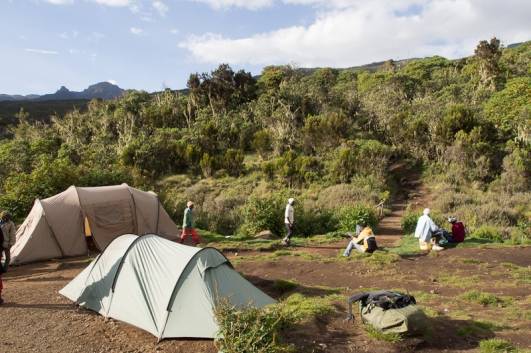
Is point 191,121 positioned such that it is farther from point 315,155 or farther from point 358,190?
point 358,190

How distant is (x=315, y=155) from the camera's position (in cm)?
2795

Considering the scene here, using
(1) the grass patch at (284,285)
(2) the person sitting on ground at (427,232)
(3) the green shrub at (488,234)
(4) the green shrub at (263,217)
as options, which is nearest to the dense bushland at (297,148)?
(4) the green shrub at (263,217)

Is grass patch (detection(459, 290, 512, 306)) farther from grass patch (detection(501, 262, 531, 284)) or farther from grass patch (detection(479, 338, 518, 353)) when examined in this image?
grass patch (detection(479, 338, 518, 353))

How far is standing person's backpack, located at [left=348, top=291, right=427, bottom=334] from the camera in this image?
267 inches

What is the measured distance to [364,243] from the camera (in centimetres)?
1248

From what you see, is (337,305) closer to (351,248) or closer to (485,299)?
(485,299)

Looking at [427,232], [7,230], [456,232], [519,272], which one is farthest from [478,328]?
[7,230]

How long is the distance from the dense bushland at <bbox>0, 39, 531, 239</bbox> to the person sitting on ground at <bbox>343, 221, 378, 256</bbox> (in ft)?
13.4

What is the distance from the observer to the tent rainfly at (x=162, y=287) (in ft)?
24.3

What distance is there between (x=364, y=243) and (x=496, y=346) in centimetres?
603

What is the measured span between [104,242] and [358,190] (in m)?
11.6

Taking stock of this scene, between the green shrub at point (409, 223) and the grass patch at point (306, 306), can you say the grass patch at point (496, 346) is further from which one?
the green shrub at point (409, 223)

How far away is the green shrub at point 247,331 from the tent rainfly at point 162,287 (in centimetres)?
80

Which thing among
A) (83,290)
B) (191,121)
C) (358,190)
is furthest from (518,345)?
(191,121)
